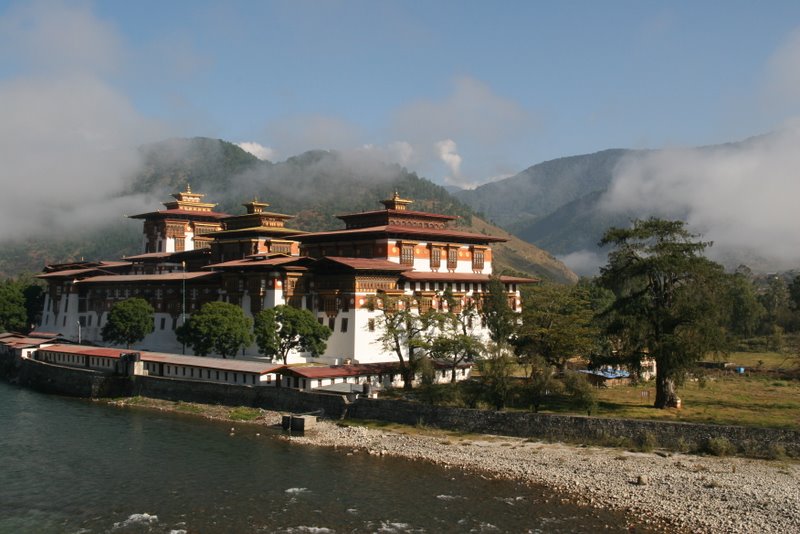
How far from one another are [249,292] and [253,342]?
5761 mm

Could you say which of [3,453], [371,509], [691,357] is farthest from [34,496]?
[691,357]

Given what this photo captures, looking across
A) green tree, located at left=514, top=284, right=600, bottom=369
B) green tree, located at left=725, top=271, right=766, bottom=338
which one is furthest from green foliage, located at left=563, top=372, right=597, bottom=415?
green tree, located at left=725, top=271, right=766, bottom=338

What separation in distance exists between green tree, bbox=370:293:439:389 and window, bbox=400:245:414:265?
335 inches

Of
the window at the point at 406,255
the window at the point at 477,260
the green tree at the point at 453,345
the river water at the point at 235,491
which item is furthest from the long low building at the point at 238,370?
→ the window at the point at 477,260

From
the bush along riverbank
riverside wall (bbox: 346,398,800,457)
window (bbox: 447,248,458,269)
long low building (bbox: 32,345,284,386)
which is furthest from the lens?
window (bbox: 447,248,458,269)

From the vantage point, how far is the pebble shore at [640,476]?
34469mm

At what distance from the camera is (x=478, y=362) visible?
2148 inches

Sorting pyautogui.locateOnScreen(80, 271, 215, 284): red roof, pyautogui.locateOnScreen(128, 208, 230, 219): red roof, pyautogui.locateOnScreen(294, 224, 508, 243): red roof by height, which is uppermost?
pyautogui.locateOnScreen(128, 208, 230, 219): red roof

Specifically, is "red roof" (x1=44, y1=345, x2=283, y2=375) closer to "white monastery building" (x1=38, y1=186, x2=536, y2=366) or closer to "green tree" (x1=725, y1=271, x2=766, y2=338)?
"white monastery building" (x1=38, y1=186, x2=536, y2=366)

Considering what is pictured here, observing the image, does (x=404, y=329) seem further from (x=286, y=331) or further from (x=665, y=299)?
(x=665, y=299)

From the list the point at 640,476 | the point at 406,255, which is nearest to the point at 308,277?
the point at 406,255

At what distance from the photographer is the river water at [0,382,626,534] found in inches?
1380

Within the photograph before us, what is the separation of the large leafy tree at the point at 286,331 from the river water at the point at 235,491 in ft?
41.0

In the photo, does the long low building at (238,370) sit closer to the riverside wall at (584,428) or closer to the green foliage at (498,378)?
the riverside wall at (584,428)
